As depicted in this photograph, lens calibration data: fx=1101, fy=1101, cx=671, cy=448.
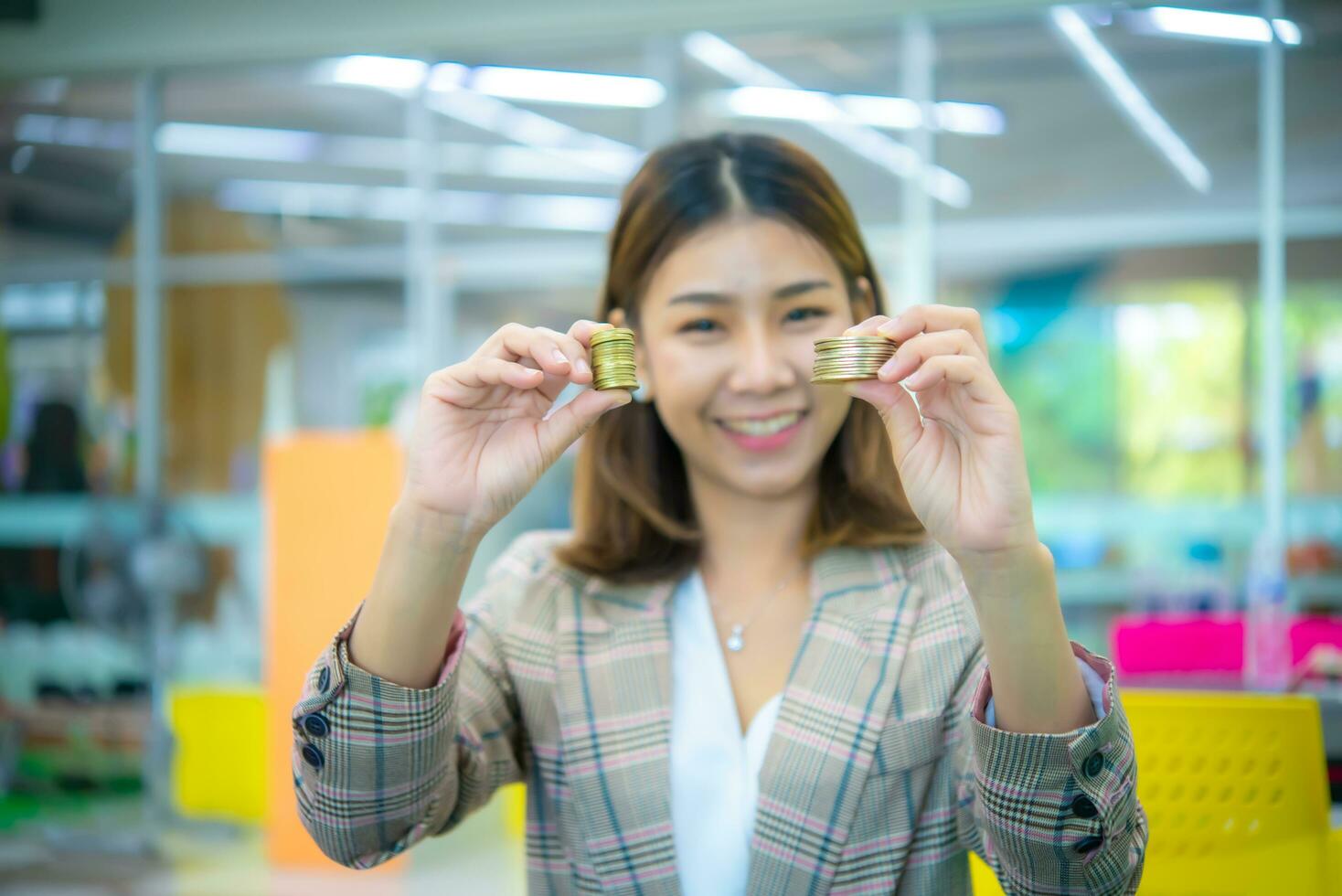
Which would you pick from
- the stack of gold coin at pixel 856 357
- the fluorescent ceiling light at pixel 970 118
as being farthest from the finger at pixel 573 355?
the fluorescent ceiling light at pixel 970 118

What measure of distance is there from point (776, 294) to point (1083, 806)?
68cm

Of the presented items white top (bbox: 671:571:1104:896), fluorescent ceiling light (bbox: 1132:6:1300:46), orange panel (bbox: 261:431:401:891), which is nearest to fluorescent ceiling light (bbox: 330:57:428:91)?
orange panel (bbox: 261:431:401:891)

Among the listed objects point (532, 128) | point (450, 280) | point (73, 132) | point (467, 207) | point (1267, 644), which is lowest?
point (1267, 644)

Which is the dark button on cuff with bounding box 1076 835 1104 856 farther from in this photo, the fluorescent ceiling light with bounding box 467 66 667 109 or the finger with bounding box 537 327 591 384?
the fluorescent ceiling light with bounding box 467 66 667 109

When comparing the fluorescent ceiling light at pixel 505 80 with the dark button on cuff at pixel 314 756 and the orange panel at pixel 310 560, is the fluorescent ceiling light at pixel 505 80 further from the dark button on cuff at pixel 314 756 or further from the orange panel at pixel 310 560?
the dark button on cuff at pixel 314 756

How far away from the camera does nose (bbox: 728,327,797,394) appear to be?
1372mm

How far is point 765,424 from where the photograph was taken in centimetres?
141

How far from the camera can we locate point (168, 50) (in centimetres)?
683

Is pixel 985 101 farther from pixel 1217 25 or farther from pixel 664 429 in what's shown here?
pixel 664 429

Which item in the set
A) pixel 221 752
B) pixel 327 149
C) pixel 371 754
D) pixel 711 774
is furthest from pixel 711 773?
pixel 327 149

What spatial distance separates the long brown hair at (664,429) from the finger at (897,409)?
13.3 inches

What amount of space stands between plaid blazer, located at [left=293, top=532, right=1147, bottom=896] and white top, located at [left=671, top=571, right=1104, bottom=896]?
31 mm

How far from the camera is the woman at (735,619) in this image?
110cm

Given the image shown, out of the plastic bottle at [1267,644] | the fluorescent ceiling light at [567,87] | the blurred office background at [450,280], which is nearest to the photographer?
the plastic bottle at [1267,644]
